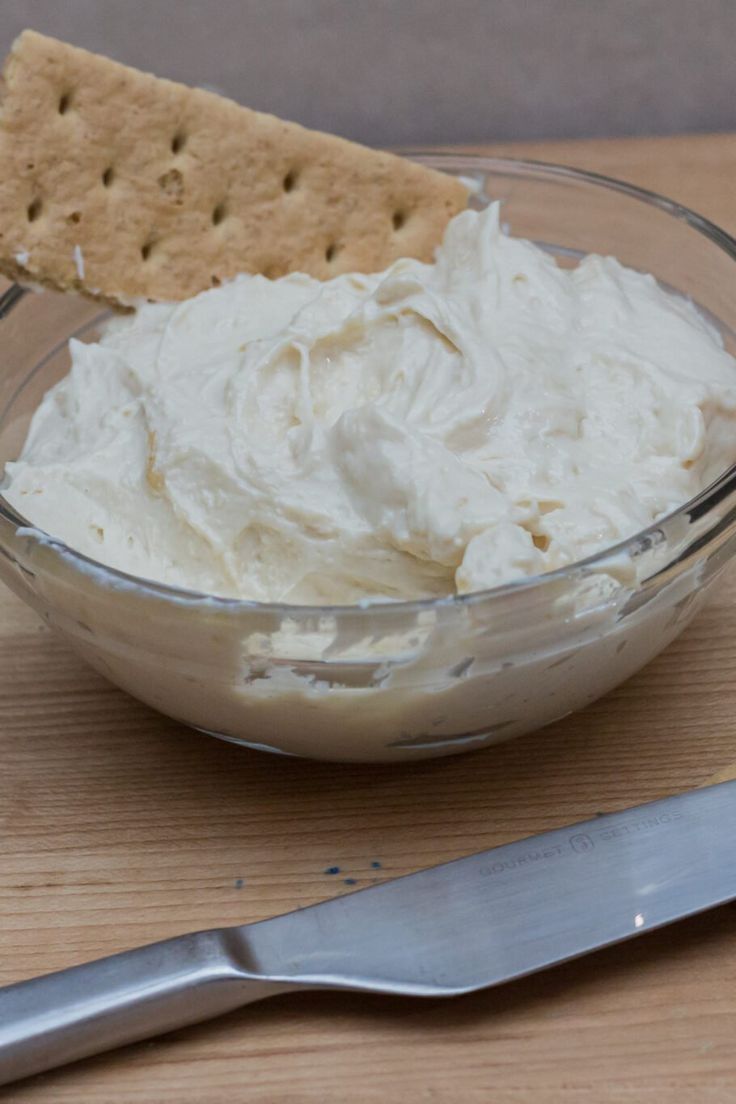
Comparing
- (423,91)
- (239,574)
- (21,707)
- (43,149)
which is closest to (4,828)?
(21,707)

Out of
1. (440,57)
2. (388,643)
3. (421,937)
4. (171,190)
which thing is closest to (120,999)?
(421,937)

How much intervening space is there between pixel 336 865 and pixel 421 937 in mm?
165

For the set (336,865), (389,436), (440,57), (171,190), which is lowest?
(336,865)

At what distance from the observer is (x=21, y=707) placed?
1348 mm

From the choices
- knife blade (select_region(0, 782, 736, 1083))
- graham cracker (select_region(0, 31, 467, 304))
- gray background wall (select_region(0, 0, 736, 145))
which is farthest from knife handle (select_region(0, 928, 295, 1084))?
gray background wall (select_region(0, 0, 736, 145))

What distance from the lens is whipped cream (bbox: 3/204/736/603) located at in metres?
1.14

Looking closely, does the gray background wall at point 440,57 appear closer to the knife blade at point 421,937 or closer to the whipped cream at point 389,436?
the whipped cream at point 389,436

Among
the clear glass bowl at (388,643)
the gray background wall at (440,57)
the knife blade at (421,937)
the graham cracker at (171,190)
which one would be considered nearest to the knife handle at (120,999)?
the knife blade at (421,937)

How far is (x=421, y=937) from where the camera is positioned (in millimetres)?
1014

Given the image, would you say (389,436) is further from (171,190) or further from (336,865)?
(171,190)

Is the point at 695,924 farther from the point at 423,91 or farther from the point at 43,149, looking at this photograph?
the point at 423,91

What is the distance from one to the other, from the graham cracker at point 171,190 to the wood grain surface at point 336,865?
462 mm

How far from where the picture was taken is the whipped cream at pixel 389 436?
114cm

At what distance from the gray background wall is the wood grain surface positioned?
130cm
